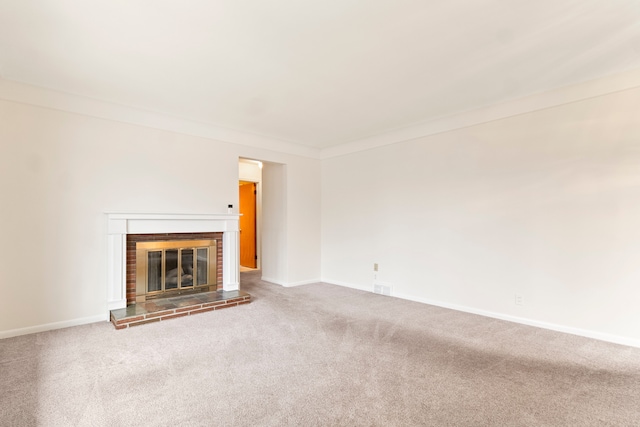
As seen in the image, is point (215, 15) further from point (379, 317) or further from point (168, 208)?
point (379, 317)

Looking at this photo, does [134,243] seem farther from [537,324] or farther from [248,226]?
[537,324]

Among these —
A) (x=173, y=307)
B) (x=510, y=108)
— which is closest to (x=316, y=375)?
(x=173, y=307)

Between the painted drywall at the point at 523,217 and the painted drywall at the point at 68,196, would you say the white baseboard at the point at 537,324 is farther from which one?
the painted drywall at the point at 68,196

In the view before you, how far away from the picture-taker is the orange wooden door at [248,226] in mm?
7789

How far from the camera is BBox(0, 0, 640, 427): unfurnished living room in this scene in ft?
6.96

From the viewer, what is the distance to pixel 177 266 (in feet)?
14.2

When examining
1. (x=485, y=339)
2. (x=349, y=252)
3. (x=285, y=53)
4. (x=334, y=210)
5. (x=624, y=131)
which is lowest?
(x=485, y=339)

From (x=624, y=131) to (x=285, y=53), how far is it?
3.33 m

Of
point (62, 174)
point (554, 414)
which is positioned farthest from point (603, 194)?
point (62, 174)

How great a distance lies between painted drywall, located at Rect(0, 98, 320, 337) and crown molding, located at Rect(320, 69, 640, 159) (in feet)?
9.82

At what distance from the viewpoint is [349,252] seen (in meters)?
5.58

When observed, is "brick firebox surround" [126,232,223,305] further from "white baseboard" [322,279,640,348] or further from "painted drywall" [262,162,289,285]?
"white baseboard" [322,279,640,348]

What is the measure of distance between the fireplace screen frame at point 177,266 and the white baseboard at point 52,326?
1.53ft

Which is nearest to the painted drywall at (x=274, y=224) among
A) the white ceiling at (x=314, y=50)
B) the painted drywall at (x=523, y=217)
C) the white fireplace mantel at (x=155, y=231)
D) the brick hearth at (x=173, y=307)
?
the white fireplace mantel at (x=155, y=231)
